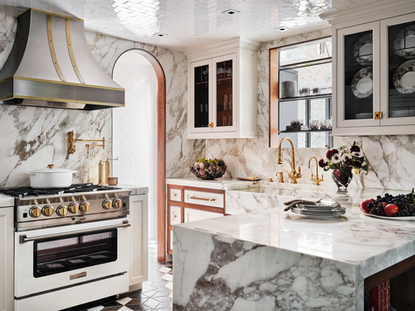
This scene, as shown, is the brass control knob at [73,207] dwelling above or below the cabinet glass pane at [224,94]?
below

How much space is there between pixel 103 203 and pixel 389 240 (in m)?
2.36

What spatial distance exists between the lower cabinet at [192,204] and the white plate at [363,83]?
158 centimetres

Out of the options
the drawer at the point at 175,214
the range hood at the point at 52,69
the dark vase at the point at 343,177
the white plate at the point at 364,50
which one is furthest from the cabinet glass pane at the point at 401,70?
the drawer at the point at 175,214

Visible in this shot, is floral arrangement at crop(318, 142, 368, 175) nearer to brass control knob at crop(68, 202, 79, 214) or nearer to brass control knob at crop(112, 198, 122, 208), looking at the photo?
brass control knob at crop(112, 198, 122, 208)

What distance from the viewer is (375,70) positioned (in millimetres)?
3074

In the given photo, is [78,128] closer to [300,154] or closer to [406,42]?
[300,154]

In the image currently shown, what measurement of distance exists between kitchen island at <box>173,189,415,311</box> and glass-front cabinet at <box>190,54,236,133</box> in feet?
7.76

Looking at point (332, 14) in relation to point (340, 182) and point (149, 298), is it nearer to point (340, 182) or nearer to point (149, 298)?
point (340, 182)

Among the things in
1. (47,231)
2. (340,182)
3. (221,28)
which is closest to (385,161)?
(340,182)

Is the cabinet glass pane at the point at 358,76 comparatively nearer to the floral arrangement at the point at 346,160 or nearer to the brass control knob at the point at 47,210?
the floral arrangement at the point at 346,160

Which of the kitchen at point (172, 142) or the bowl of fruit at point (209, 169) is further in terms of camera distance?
the bowl of fruit at point (209, 169)

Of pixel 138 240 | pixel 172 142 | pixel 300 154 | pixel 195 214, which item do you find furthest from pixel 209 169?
pixel 138 240

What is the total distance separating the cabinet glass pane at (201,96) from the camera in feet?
14.6

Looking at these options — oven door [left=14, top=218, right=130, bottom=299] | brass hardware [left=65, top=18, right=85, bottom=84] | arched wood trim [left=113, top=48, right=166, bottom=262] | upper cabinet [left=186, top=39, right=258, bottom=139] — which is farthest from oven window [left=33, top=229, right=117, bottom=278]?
upper cabinet [left=186, top=39, right=258, bottom=139]
